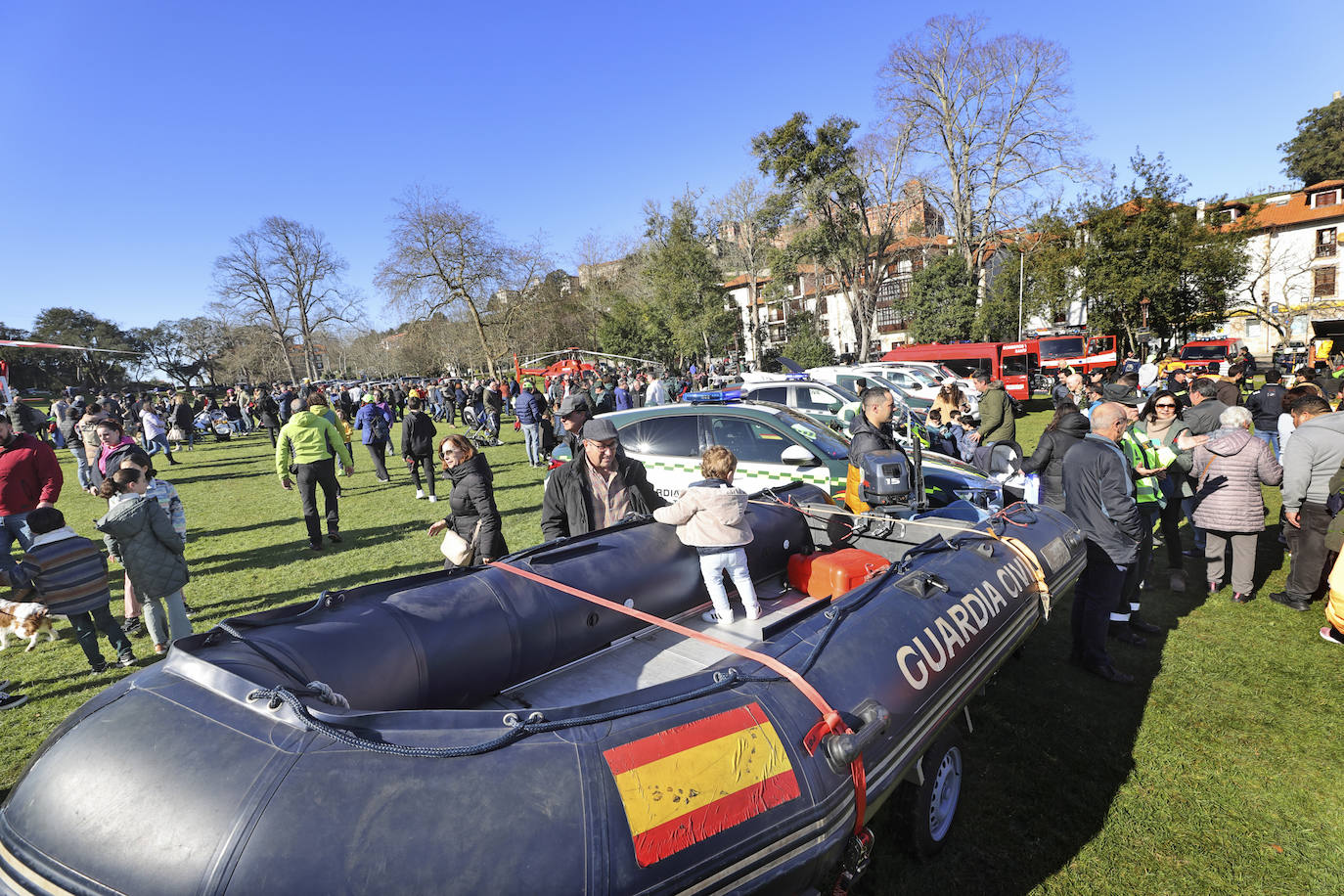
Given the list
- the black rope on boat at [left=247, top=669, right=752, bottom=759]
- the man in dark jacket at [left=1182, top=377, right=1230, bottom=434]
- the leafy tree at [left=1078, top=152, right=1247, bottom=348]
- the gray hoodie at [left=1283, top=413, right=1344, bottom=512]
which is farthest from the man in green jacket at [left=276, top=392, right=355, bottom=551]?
the leafy tree at [left=1078, top=152, right=1247, bottom=348]

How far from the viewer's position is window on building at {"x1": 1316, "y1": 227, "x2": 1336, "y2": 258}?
3628cm

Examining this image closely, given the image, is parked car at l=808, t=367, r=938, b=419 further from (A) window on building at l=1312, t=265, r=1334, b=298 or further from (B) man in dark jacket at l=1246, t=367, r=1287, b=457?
(A) window on building at l=1312, t=265, r=1334, b=298

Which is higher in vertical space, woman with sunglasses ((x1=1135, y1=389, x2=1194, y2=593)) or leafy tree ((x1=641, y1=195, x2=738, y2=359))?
leafy tree ((x1=641, y1=195, x2=738, y2=359))

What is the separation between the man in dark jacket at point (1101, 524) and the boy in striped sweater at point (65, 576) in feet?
22.7

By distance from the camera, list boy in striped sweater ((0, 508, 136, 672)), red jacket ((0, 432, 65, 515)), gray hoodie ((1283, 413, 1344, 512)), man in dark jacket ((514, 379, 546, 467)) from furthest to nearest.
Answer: man in dark jacket ((514, 379, 546, 467)), red jacket ((0, 432, 65, 515)), gray hoodie ((1283, 413, 1344, 512)), boy in striped sweater ((0, 508, 136, 672))

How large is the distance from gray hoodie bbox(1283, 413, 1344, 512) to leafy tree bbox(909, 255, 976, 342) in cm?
2877

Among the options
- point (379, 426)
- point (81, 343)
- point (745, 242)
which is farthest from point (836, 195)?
point (81, 343)

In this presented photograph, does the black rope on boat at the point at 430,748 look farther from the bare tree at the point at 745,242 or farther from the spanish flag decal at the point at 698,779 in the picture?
the bare tree at the point at 745,242

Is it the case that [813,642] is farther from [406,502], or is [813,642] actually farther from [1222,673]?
[406,502]

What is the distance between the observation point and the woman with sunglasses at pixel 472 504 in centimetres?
462

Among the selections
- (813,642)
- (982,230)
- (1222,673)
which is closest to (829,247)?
(982,230)

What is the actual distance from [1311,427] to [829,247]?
26902mm

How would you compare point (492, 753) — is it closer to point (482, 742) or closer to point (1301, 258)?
point (482, 742)

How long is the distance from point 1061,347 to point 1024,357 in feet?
11.9
